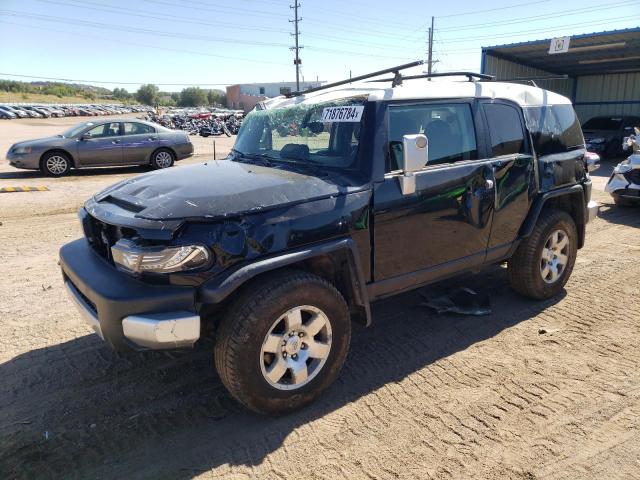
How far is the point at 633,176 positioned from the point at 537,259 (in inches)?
223

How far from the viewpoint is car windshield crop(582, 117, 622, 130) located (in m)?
19.0

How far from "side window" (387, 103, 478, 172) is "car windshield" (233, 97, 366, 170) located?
0.94 ft

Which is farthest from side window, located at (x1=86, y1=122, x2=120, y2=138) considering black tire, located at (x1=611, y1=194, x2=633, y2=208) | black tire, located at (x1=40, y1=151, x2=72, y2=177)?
black tire, located at (x1=611, y1=194, x2=633, y2=208)

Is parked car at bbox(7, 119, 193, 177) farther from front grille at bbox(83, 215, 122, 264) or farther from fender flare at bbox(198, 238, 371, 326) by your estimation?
fender flare at bbox(198, 238, 371, 326)

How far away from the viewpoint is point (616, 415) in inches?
121

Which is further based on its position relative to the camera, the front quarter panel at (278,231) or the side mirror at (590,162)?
the side mirror at (590,162)

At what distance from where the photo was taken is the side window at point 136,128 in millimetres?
13870

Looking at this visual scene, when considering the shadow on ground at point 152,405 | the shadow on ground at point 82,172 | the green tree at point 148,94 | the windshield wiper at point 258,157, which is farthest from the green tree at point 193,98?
the shadow on ground at point 152,405

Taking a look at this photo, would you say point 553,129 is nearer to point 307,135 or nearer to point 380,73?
point 380,73

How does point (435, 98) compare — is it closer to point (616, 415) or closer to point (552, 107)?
point (552, 107)

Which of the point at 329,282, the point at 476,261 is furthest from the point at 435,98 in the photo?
the point at 329,282

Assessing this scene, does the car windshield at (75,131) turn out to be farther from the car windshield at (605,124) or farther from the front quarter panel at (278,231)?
the car windshield at (605,124)

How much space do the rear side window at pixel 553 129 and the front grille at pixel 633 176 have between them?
457cm

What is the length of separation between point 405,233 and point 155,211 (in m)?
1.72
